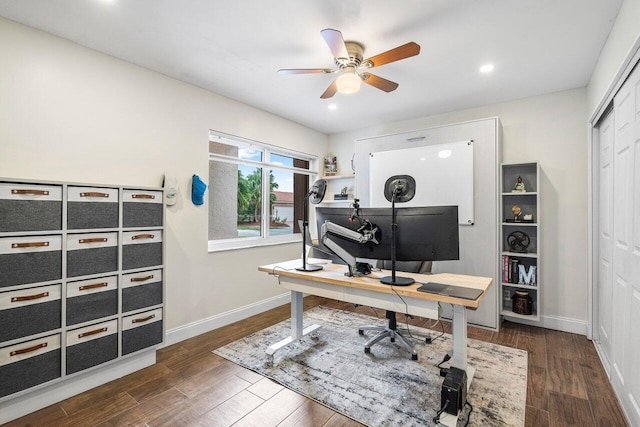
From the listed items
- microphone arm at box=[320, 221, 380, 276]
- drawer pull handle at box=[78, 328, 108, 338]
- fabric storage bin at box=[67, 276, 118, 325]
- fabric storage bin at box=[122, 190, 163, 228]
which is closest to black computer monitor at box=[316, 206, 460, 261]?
microphone arm at box=[320, 221, 380, 276]

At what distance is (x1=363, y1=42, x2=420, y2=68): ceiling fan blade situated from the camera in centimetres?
192

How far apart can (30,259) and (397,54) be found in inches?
109

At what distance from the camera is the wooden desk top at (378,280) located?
5.81 feet

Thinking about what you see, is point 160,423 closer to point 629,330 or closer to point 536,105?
point 629,330

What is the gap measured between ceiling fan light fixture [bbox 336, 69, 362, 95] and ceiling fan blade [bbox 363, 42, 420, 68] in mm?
131

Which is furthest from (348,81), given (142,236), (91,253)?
(91,253)

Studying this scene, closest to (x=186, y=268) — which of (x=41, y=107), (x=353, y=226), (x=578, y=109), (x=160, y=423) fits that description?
(x=160, y=423)

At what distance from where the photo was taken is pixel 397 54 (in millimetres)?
2033

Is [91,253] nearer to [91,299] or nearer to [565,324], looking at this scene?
[91,299]

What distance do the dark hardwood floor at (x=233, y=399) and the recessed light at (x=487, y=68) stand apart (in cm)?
262

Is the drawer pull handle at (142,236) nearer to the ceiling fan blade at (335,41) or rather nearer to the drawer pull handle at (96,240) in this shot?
the drawer pull handle at (96,240)

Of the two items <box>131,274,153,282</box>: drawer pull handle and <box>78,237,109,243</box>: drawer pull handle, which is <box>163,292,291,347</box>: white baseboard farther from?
<box>78,237,109,243</box>: drawer pull handle

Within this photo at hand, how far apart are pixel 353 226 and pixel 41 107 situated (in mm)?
2436

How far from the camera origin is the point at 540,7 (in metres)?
1.91
